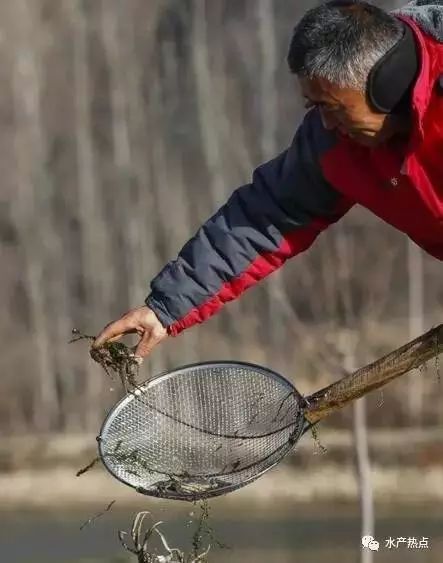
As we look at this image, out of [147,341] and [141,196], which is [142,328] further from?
[141,196]

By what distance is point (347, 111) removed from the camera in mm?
2158

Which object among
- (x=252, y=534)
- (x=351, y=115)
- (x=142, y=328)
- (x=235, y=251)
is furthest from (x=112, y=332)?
(x=252, y=534)

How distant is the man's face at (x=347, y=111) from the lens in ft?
6.99

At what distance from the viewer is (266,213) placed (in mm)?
2574

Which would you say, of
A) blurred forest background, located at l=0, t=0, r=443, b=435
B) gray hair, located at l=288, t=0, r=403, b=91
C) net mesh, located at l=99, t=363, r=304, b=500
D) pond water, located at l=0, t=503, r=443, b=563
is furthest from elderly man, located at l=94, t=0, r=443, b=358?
blurred forest background, located at l=0, t=0, r=443, b=435

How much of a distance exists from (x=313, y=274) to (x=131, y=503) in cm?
215

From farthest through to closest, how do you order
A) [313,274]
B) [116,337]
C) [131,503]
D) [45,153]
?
[45,153] < [313,274] < [131,503] < [116,337]

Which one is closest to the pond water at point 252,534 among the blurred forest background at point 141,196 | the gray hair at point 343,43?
the blurred forest background at point 141,196

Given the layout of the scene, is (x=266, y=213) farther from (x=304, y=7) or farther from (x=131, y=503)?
(x=304, y=7)

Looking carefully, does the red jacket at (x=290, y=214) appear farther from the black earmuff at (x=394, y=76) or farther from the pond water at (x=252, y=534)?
the pond water at (x=252, y=534)

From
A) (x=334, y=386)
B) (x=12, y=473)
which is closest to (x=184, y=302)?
(x=334, y=386)

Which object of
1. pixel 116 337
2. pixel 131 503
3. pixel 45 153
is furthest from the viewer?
pixel 45 153

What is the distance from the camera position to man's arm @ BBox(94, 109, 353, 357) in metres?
2.56

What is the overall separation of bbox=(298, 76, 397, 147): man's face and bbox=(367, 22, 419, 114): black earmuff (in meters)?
0.02
